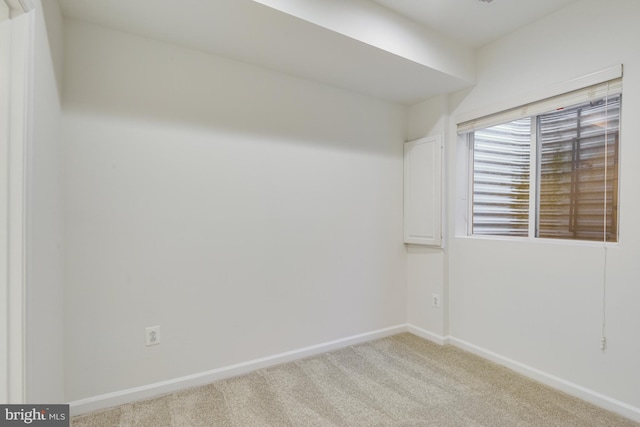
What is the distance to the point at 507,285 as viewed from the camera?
7.75 ft

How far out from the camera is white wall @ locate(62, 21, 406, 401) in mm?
1795

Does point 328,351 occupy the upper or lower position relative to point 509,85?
lower

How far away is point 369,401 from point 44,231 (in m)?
1.96

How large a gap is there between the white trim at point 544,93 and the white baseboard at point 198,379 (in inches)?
83.0

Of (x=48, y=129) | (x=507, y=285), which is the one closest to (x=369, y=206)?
(x=507, y=285)

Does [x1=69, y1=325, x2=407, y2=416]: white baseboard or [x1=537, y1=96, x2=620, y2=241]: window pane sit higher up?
[x1=537, y1=96, x2=620, y2=241]: window pane

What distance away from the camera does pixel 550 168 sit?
7.38ft

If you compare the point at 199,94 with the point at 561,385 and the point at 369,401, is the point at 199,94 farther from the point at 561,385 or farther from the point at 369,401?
the point at 561,385

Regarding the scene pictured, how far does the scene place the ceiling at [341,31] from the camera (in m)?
1.69

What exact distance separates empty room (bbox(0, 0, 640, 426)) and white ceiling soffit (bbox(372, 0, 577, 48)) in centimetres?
2

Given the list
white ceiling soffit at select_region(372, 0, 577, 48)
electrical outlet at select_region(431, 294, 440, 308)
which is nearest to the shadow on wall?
white ceiling soffit at select_region(372, 0, 577, 48)

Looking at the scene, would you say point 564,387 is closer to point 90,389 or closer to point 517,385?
point 517,385

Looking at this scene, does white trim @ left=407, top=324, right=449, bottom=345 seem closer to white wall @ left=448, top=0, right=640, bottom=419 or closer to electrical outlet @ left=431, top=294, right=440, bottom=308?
white wall @ left=448, top=0, right=640, bottom=419

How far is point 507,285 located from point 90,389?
9.39 ft
